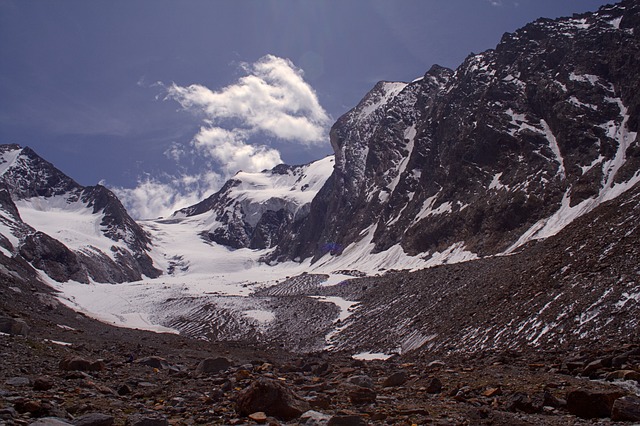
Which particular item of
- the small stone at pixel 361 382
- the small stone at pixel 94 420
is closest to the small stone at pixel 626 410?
the small stone at pixel 361 382

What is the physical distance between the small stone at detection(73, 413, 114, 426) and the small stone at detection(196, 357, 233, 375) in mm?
9128

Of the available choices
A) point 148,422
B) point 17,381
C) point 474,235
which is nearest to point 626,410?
point 148,422

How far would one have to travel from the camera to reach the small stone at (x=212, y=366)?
18359mm

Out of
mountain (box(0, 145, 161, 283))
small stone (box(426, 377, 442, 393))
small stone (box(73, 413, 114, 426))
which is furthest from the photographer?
mountain (box(0, 145, 161, 283))

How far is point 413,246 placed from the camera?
85.8 metres

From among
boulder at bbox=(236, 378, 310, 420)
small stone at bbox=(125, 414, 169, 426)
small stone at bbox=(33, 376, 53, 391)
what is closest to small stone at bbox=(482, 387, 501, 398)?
boulder at bbox=(236, 378, 310, 420)

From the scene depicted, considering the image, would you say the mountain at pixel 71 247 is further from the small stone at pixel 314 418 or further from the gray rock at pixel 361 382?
the small stone at pixel 314 418

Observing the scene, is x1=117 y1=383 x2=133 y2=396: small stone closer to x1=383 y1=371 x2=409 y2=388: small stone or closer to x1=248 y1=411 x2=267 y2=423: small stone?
x1=248 y1=411 x2=267 y2=423: small stone

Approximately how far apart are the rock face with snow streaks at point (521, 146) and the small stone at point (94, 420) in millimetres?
56353

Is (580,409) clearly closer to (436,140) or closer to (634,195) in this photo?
(634,195)

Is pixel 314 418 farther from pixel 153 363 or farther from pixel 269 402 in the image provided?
pixel 153 363

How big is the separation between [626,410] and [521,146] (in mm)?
78200

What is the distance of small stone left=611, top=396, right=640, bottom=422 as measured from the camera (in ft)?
30.1

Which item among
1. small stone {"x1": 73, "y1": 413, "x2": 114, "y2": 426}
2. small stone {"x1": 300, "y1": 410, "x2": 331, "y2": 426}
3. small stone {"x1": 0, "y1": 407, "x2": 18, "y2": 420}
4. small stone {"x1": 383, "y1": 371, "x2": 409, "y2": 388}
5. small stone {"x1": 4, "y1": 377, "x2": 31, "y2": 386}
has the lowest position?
small stone {"x1": 383, "y1": 371, "x2": 409, "y2": 388}
